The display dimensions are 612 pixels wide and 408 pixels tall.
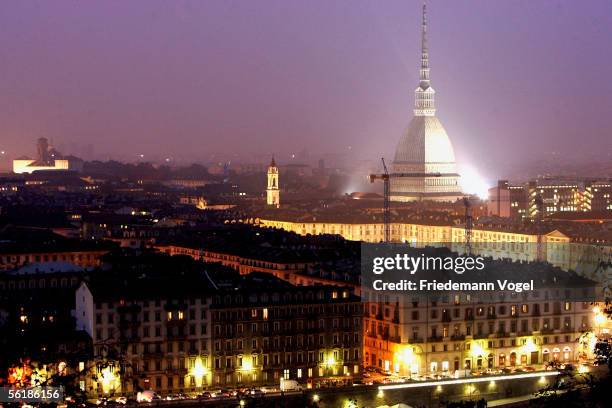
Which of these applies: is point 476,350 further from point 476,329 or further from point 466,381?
point 466,381

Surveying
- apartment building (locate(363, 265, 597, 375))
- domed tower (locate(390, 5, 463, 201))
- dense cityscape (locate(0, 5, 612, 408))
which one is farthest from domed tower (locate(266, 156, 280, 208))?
apartment building (locate(363, 265, 597, 375))

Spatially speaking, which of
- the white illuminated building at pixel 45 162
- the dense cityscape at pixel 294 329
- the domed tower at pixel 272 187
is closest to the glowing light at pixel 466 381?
the dense cityscape at pixel 294 329

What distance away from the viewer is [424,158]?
3903 inches

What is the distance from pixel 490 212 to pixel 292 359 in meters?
53.5

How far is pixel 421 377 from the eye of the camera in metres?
30.1

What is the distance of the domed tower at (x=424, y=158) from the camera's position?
317 ft

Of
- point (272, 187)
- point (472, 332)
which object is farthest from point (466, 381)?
point (272, 187)

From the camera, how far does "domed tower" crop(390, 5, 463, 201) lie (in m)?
96.6

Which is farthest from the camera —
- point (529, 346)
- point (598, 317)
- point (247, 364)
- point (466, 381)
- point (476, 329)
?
point (598, 317)

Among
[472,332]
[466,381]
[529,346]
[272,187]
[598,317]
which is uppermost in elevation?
[272,187]

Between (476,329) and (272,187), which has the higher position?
(272,187)

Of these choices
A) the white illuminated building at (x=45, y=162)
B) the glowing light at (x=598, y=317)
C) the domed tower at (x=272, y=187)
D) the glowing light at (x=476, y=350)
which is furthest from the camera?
the white illuminated building at (x=45, y=162)

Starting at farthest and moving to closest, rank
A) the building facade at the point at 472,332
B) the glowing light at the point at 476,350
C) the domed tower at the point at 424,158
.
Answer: the domed tower at the point at 424,158 < the glowing light at the point at 476,350 < the building facade at the point at 472,332

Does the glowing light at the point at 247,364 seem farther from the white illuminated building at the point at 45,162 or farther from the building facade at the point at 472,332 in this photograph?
the white illuminated building at the point at 45,162
